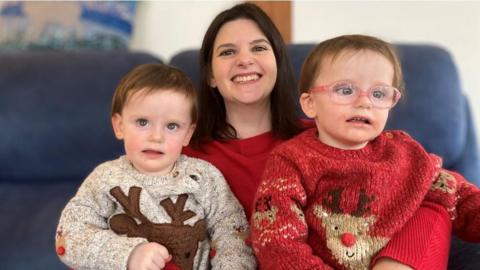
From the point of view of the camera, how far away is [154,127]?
3.59 feet

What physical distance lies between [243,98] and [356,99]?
41cm

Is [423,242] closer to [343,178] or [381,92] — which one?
[343,178]

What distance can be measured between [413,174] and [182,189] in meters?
0.54

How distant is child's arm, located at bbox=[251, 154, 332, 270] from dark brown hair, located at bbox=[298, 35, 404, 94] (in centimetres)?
21

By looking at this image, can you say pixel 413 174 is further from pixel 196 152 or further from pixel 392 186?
pixel 196 152

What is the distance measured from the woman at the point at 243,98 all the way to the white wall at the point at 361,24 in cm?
86

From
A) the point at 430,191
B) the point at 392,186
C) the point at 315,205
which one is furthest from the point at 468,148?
the point at 315,205

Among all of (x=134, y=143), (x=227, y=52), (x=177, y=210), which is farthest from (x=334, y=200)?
(x=227, y=52)

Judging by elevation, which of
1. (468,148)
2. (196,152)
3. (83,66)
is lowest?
(468,148)

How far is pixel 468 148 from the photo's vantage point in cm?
184

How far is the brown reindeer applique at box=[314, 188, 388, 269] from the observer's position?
0.99m

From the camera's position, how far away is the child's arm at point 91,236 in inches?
39.8

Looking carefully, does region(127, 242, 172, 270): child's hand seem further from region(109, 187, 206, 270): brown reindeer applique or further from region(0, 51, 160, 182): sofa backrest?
region(0, 51, 160, 182): sofa backrest

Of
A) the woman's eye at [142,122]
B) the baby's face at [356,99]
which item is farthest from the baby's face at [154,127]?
the baby's face at [356,99]
